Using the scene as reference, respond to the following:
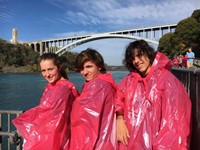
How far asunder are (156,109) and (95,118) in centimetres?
42

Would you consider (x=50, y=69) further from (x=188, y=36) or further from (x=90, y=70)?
(x=188, y=36)

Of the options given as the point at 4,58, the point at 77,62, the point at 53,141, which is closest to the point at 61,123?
the point at 53,141

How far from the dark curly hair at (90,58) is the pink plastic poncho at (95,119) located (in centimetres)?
21

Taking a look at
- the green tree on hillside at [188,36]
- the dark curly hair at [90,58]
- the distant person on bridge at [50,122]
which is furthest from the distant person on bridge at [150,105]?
the green tree on hillside at [188,36]

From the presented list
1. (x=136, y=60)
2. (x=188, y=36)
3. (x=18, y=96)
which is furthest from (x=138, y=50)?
(x=188, y=36)

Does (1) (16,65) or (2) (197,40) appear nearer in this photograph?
(2) (197,40)

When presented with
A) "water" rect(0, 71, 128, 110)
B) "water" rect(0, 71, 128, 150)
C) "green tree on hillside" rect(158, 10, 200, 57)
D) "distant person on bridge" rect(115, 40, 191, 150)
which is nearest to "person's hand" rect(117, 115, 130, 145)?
"distant person on bridge" rect(115, 40, 191, 150)

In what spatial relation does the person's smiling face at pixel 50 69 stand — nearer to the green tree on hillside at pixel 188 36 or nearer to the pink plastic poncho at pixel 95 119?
the pink plastic poncho at pixel 95 119

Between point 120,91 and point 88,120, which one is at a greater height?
point 120,91

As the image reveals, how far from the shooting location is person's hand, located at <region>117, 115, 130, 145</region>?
7.07 feet

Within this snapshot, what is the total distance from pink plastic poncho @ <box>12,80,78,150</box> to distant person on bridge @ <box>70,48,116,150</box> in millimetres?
71

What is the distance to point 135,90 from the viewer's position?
2160 millimetres

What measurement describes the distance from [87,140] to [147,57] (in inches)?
28.3

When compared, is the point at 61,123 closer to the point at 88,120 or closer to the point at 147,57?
the point at 88,120
